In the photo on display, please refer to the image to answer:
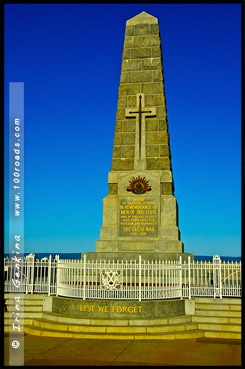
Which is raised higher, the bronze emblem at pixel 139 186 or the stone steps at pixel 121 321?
the bronze emblem at pixel 139 186

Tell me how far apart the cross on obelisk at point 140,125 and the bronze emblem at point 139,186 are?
0.65m

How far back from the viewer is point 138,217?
16.5 meters

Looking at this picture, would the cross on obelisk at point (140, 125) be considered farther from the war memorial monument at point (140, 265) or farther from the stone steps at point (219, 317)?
the stone steps at point (219, 317)

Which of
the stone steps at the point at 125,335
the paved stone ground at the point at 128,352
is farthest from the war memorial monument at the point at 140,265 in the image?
the paved stone ground at the point at 128,352

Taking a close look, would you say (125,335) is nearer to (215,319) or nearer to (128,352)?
(128,352)

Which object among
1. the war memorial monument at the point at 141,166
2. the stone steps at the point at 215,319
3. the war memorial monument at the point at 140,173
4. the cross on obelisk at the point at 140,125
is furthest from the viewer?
the cross on obelisk at the point at 140,125

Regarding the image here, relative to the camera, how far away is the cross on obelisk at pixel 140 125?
17203mm

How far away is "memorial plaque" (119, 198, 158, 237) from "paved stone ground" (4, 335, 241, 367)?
673 centimetres

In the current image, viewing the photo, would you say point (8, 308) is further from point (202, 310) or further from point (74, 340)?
point (202, 310)

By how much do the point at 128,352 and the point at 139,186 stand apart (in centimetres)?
898

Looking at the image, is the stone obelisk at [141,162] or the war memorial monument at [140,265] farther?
the stone obelisk at [141,162]

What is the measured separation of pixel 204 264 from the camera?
12.5 meters

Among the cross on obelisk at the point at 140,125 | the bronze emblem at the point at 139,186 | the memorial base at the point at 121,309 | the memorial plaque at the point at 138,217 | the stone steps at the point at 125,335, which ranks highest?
the cross on obelisk at the point at 140,125

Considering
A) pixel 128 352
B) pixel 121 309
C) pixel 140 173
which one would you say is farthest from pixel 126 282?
pixel 140 173
